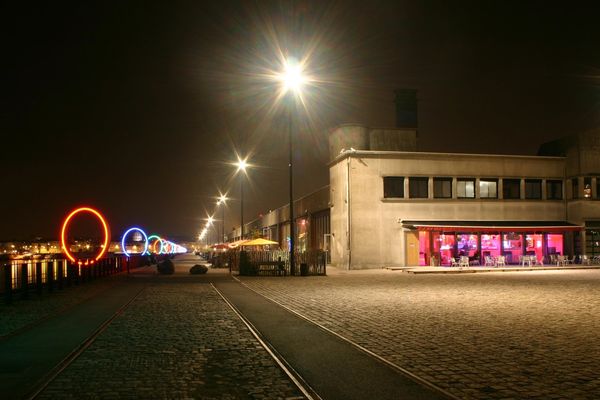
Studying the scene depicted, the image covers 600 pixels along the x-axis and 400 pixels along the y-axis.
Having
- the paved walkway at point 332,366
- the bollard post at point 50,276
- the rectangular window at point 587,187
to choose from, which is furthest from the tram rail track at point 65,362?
the rectangular window at point 587,187

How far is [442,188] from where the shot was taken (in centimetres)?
4753

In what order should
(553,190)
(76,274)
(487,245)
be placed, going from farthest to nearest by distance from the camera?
(553,190) → (487,245) → (76,274)

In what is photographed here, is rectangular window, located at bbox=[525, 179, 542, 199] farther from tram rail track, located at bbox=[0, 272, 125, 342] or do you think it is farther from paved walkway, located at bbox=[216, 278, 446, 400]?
paved walkway, located at bbox=[216, 278, 446, 400]

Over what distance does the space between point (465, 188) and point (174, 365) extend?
41.1m

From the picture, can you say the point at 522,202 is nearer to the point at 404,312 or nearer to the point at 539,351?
the point at 404,312

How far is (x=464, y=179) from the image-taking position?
47781 millimetres

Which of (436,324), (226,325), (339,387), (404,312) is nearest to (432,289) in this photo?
(404,312)

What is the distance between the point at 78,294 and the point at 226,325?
43.7 feet

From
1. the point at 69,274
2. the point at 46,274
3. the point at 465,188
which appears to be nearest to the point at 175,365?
the point at 46,274

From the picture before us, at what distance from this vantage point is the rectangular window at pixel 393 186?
46.5 meters

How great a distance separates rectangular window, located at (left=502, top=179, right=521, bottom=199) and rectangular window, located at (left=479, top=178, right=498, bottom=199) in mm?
691

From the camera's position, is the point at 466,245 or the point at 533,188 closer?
the point at 466,245

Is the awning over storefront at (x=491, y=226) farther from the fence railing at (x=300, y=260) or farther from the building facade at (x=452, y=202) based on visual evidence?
the fence railing at (x=300, y=260)

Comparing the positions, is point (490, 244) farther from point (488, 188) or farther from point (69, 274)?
point (69, 274)
